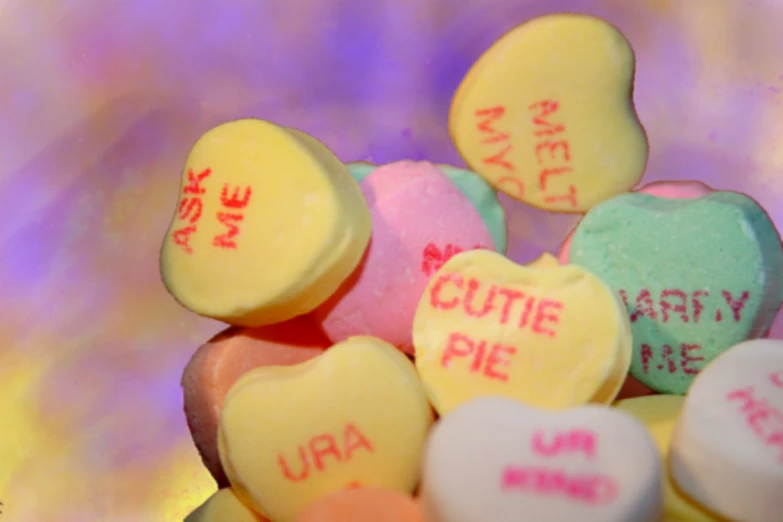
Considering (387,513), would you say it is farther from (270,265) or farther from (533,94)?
(533,94)

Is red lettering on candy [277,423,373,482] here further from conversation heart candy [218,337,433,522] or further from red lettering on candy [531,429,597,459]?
red lettering on candy [531,429,597,459]

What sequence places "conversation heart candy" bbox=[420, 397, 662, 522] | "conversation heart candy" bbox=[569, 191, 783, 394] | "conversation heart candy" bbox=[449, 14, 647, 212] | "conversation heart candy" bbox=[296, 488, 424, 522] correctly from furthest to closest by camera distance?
"conversation heart candy" bbox=[449, 14, 647, 212] → "conversation heart candy" bbox=[569, 191, 783, 394] → "conversation heart candy" bbox=[296, 488, 424, 522] → "conversation heart candy" bbox=[420, 397, 662, 522]

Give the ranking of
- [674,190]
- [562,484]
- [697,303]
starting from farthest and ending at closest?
[674,190], [697,303], [562,484]

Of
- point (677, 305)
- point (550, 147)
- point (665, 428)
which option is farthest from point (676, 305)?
point (550, 147)

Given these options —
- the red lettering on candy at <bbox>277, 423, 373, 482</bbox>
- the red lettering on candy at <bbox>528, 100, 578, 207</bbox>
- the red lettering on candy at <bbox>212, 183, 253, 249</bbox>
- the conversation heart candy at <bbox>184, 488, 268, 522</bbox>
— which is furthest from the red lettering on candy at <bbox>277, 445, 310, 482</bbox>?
the red lettering on candy at <bbox>528, 100, 578, 207</bbox>

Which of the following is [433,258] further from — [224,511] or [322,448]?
[224,511]
